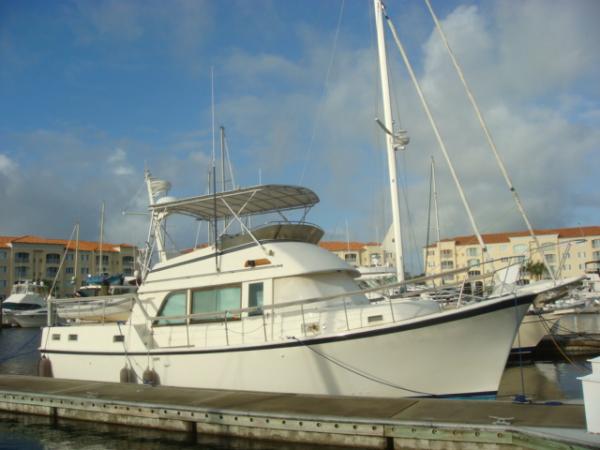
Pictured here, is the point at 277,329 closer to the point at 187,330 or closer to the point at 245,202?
the point at 187,330

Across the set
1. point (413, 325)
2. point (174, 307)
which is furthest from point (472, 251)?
point (413, 325)

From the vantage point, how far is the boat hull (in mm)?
9430

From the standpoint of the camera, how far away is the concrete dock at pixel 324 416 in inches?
266

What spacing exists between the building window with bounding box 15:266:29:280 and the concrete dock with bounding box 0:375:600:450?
73.6 m

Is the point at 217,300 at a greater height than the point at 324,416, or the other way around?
the point at 217,300

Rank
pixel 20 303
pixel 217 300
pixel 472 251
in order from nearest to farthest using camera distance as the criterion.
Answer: pixel 217 300 < pixel 20 303 < pixel 472 251

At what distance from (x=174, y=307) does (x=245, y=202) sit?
2.94 metres

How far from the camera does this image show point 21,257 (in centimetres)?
7638

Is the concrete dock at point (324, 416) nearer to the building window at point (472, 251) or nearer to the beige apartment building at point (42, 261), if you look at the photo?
the beige apartment building at point (42, 261)

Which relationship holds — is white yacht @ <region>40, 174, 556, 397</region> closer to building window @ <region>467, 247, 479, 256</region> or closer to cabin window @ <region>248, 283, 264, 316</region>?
cabin window @ <region>248, 283, 264, 316</region>

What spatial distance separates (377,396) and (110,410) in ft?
15.8

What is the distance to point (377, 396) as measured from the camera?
31.6ft

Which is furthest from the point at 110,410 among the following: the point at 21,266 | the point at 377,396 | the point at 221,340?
the point at 21,266

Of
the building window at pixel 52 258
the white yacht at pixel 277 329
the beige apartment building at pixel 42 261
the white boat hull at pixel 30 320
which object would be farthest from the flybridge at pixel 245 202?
the building window at pixel 52 258
